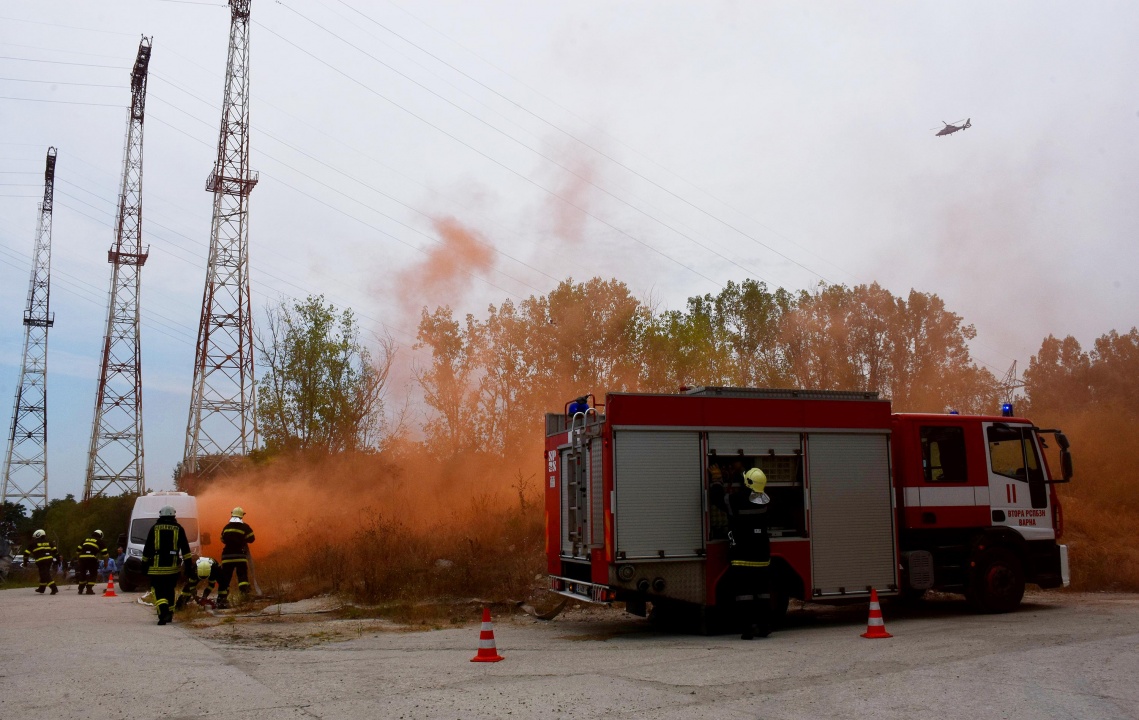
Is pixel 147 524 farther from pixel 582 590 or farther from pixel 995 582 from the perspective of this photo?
pixel 995 582

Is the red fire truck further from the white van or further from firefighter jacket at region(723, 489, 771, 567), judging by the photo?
the white van

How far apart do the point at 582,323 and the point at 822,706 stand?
24.5 metres

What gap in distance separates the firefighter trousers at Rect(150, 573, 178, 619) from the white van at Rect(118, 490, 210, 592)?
390 inches

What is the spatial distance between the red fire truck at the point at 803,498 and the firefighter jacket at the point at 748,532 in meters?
0.39

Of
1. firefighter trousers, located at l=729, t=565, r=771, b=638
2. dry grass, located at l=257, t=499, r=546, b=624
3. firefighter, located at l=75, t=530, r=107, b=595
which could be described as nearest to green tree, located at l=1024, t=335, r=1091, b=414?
dry grass, located at l=257, t=499, r=546, b=624

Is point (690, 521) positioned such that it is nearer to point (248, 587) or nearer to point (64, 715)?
point (64, 715)

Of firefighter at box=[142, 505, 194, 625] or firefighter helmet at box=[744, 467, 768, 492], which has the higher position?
firefighter helmet at box=[744, 467, 768, 492]

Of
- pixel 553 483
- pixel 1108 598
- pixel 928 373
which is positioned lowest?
pixel 1108 598

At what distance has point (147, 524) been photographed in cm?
2319

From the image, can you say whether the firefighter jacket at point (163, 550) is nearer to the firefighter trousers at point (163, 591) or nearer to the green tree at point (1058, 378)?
the firefighter trousers at point (163, 591)

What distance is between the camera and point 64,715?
21.0 feet

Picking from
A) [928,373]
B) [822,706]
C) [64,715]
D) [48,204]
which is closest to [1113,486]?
[928,373]

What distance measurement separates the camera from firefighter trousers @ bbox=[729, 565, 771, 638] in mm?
10148

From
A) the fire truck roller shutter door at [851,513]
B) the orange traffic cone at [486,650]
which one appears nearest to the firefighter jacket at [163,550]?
the orange traffic cone at [486,650]
